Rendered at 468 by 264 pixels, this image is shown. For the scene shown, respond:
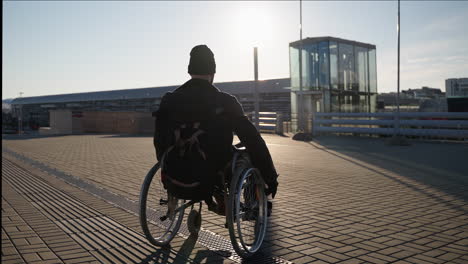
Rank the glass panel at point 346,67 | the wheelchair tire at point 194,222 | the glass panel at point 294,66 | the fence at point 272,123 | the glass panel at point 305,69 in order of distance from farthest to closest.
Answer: the fence at point 272,123, the glass panel at point 294,66, the glass panel at point 305,69, the glass panel at point 346,67, the wheelchair tire at point 194,222

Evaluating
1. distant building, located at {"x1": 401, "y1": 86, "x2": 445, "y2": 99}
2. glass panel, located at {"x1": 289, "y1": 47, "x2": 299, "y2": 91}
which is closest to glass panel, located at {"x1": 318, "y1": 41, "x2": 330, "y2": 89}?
glass panel, located at {"x1": 289, "y1": 47, "x2": 299, "y2": 91}

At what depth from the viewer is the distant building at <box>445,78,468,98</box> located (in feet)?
67.2

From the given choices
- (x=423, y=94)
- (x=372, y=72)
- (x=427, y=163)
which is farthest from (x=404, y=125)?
(x=423, y=94)

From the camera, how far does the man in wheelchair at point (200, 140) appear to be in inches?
127

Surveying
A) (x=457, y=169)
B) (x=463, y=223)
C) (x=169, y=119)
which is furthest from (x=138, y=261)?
(x=457, y=169)

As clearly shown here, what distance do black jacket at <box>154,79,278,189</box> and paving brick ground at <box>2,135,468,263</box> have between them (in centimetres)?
82

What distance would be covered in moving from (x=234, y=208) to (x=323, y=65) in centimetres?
1910

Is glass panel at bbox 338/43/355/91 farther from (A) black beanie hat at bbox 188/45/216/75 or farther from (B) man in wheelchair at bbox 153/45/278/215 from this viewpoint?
(B) man in wheelchair at bbox 153/45/278/215

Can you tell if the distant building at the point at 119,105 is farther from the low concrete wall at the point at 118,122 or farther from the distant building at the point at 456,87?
the distant building at the point at 456,87

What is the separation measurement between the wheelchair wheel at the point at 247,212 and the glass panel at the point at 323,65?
59.8 feet

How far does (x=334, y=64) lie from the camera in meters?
21.5

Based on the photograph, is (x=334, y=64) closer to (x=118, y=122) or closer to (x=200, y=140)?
(x=118, y=122)

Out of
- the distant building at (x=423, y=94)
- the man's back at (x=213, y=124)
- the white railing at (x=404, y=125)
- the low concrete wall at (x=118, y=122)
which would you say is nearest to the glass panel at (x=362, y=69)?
the white railing at (x=404, y=125)

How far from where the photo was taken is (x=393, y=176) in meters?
7.65
